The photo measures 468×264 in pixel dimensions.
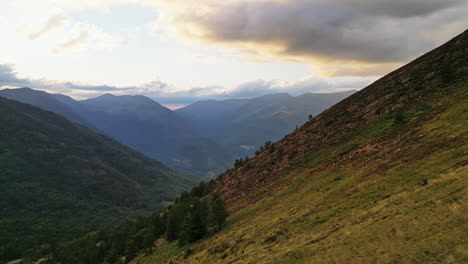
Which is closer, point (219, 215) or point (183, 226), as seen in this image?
point (219, 215)

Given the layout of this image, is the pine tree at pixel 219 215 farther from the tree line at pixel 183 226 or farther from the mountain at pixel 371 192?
the mountain at pixel 371 192

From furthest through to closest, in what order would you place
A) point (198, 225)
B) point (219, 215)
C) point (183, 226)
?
point (183, 226), point (198, 225), point (219, 215)

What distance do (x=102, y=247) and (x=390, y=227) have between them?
76.5 m

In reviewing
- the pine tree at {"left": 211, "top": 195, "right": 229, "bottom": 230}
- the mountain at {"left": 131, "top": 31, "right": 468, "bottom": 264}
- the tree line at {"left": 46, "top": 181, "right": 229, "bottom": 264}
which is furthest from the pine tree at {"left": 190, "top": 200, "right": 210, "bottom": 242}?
the pine tree at {"left": 211, "top": 195, "right": 229, "bottom": 230}

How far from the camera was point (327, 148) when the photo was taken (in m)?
45.4

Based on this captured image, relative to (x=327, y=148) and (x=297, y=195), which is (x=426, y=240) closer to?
(x=297, y=195)

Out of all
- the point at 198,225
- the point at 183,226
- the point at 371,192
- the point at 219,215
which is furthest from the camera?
the point at 183,226

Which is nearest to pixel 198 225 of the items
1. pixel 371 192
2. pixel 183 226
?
pixel 183 226

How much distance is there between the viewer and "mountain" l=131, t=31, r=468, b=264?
49.0 feet

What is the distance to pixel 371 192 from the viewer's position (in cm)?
2180

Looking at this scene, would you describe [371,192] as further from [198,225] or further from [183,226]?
[183,226]

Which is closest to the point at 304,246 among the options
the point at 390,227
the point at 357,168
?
the point at 390,227

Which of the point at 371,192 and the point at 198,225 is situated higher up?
the point at 371,192

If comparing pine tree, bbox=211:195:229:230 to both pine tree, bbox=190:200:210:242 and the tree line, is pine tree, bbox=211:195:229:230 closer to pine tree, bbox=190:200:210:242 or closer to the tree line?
the tree line
